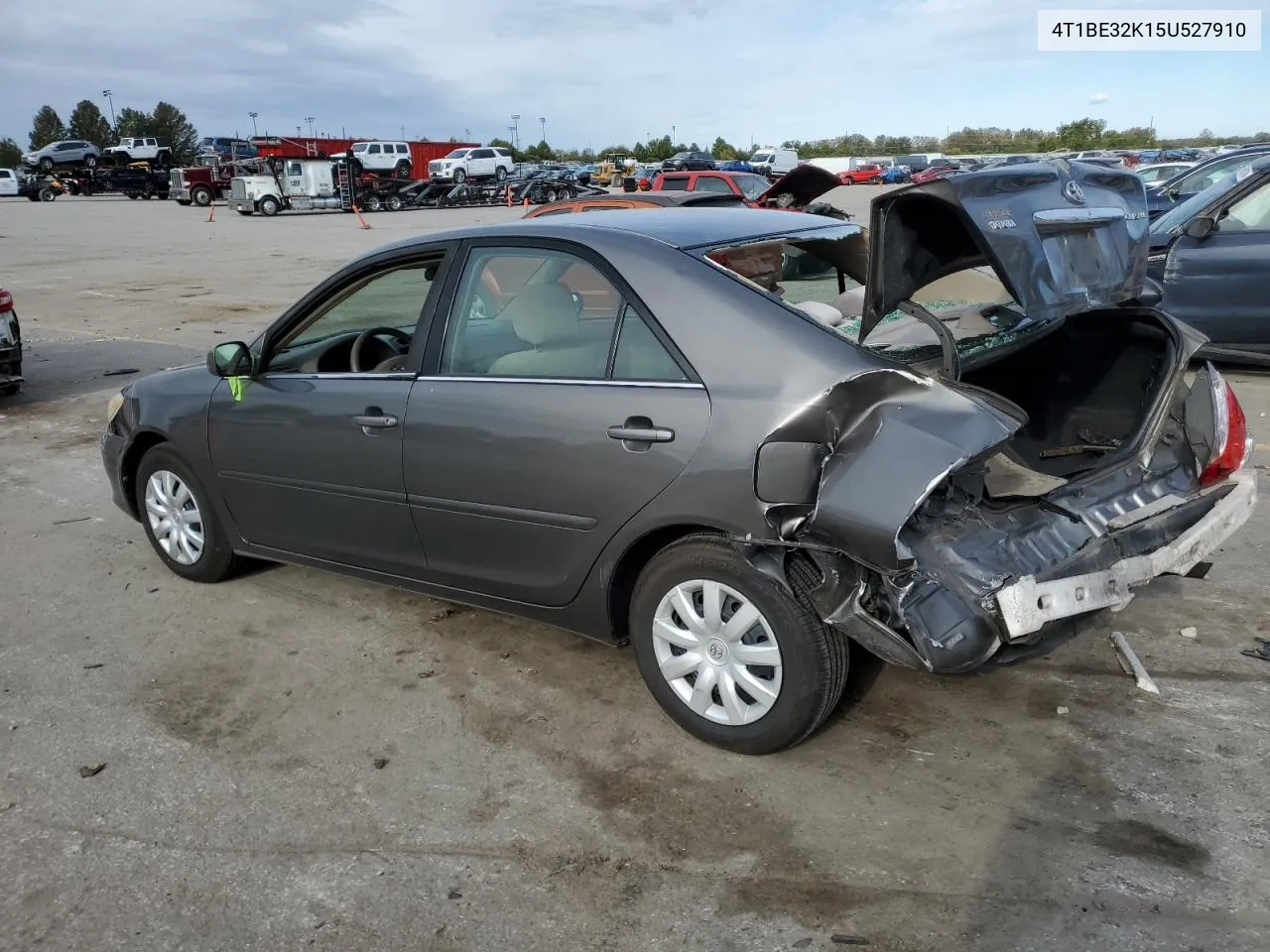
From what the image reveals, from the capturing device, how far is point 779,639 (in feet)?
10.1

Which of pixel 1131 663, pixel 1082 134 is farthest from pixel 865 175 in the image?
pixel 1131 663

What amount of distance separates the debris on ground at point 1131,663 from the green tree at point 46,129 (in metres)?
108

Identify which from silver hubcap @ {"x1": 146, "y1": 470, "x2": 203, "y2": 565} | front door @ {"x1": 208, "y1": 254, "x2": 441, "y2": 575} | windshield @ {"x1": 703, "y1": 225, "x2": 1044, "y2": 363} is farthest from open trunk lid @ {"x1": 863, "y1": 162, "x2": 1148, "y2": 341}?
silver hubcap @ {"x1": 146, "y1": 470, "x2": 203, "y2": 565}

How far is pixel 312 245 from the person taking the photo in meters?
25.1

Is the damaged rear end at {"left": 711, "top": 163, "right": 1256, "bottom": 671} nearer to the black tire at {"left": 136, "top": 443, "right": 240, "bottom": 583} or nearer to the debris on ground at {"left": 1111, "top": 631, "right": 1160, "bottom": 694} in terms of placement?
the debris on ground at {"left": 1111, "top": 631, "right": 1160, "bottom": 694}

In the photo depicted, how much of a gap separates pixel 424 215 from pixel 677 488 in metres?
38.3

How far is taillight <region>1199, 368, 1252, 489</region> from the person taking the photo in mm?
3625

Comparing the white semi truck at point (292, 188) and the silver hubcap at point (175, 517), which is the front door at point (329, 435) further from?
the white semi truck at point (292, 188)

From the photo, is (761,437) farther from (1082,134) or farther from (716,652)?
(1082,134)

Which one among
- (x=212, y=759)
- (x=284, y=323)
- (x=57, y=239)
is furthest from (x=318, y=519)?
(x=57, y=239)

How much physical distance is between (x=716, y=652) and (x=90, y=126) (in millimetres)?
112451

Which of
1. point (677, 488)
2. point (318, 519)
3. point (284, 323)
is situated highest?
point (284, 323)

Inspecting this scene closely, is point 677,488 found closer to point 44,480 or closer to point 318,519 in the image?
point 318,519

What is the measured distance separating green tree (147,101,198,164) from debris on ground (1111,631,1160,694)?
10198 cm
